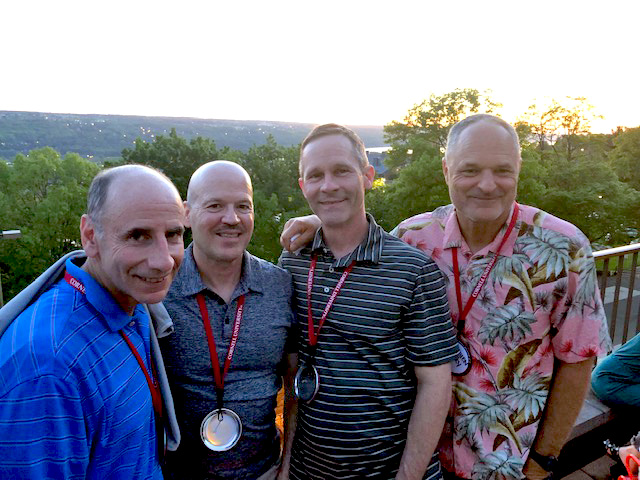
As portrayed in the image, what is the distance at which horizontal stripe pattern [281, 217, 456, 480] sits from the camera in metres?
2.12

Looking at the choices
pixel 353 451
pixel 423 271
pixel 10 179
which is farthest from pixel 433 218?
pixel 10 179

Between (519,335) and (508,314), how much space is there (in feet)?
0.37

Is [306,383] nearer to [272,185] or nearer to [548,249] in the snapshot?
[548,249]

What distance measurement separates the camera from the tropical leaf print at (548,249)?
7.19 ft

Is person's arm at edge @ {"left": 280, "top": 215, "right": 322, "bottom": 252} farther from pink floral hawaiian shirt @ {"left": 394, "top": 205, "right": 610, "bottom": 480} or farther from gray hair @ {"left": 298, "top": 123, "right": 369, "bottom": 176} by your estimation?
pink floral hawaiian shirt @ {"left": 394, "top": 205, "right": 610, "bottom": 480}

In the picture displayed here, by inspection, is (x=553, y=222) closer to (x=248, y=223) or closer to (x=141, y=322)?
(x=248, y=223)

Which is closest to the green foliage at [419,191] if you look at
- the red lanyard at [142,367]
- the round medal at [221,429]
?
the round medal at [221,429]

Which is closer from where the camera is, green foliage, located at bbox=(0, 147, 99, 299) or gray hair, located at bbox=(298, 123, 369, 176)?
gray hair, located at bbox=(298, 123, 369, 176)

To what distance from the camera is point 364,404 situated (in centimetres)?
Result: 214

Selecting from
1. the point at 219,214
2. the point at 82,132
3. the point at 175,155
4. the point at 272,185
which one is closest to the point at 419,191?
the point at 272,185

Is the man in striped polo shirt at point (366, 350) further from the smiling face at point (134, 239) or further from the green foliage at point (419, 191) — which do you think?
the green foliage at point (419, 191)

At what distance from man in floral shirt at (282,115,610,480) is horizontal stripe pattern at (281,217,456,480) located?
20cm

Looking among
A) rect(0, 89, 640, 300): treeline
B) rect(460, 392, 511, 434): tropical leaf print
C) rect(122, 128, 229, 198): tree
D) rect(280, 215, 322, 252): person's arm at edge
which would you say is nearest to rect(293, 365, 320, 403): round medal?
rect(280, 215, 322, 252): person's arm at edge

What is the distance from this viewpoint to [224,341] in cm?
220
